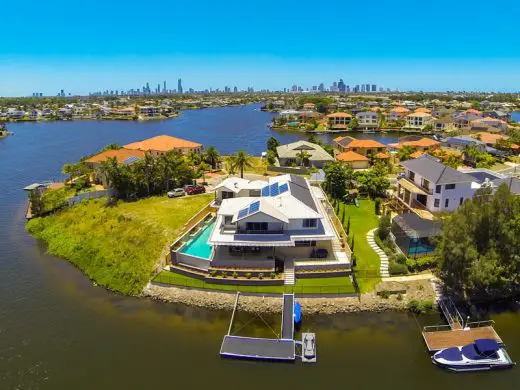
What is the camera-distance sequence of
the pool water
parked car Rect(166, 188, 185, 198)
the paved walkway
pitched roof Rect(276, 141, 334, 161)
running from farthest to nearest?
pitched roof Rect(276, 141, 334, 161)
parked car Rect(166, 188, 185, 198)
the pool water
the paved walkway

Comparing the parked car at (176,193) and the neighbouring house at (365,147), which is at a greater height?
the neighbouring house at (365,147)

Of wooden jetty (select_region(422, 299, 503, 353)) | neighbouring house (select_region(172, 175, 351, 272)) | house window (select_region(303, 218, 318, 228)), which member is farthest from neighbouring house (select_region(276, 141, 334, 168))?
wooden jetty (select_region(422, 299, 503, 353))

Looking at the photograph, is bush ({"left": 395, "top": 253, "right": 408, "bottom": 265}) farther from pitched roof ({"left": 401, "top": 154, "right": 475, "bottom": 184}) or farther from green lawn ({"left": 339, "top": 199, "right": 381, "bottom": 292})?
pitched roof ({"left": 401, "top": 154, "right": 475, "bottom": 184})

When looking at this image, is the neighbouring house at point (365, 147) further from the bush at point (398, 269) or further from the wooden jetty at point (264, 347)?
the wooden jetty at point (264, 347)

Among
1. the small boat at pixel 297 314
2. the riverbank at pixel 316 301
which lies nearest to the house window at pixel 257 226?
the riverbank at pixel 316 301

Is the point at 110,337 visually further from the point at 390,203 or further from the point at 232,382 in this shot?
the point at 390,203
